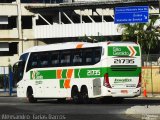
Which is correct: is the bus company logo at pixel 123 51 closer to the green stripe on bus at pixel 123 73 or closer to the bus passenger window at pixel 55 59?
the green stripe on bus at pixel 123 73

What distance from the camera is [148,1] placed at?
65375mm

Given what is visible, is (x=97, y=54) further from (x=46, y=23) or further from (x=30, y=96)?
(x=46, y=23)

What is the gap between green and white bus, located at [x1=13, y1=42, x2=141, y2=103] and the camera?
101ft

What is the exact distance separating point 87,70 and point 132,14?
14388mm

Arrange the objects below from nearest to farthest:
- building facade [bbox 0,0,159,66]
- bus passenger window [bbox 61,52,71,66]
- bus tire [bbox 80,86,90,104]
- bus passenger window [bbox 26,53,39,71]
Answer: bus tire [bbox 80,86,90,104], bus passenger window [bbox 61,52,71,66], bus passenger window [bbox 26,53,39,71], building facade [bbox 0,0,159,66]

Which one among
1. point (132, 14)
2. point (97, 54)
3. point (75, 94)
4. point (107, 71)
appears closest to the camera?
point (107, 71)

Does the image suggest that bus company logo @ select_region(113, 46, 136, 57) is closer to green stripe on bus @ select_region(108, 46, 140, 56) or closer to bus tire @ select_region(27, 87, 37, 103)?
green stripe on bus @ select_region(108, 46, 140, 56)

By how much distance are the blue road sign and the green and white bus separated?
37.8ft

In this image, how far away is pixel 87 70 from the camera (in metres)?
31.3

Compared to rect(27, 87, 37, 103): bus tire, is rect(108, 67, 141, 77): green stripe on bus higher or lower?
higher

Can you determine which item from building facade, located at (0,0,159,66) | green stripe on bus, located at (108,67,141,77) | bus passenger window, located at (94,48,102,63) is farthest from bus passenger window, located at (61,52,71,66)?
building facade, located at (0,0,159,66)

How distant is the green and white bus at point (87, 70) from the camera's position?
30.7 m

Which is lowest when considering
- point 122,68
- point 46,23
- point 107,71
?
point 107,71

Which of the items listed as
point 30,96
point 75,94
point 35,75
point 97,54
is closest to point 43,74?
point 35,75
